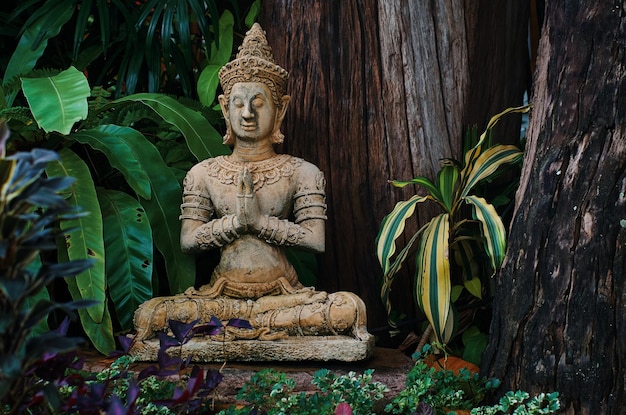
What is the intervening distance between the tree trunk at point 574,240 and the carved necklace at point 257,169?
1.08 m

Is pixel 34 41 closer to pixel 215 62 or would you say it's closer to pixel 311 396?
pixel 215 62

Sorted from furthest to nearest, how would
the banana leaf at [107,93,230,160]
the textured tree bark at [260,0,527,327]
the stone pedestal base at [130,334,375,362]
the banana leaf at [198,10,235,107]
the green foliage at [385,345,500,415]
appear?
the banana leaf at [198,10,235,107] → the textured tree bark at [260,0,527,327] → the banana leaf at [107,93,230,160] → the stone pedestal base at [130,334,375,362] → the green foliage at [385,345,500,415]

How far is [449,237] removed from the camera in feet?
12.8

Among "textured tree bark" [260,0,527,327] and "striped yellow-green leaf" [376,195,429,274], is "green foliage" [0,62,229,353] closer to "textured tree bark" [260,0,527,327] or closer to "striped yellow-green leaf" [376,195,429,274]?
"textured tree bark" [260,0,527,327]

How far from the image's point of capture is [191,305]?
3.54m

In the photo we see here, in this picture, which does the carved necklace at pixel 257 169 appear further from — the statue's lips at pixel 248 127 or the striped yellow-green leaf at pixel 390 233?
the striped yellow-green leaf at pixel 390 233

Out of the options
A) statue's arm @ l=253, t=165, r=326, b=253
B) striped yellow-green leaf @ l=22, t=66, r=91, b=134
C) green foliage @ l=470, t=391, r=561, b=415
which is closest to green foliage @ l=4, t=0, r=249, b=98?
striped yellow-green leaf @ l=22, t=66, r=91, b=134

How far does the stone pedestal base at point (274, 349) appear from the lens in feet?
11.1

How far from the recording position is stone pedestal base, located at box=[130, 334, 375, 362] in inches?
133

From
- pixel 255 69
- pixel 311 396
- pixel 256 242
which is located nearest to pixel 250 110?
pixel 255 69

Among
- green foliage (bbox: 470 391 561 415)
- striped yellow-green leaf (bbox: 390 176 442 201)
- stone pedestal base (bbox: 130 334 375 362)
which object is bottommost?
green foliage (bbox: 470 391 561 415)

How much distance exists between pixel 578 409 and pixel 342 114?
199 cm

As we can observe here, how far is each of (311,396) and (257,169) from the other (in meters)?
1.23

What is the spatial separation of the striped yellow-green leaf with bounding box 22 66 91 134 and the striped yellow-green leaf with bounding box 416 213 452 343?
156 centimetres
